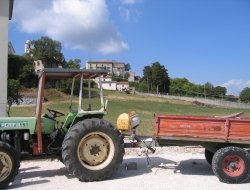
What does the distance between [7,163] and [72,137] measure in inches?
53.1

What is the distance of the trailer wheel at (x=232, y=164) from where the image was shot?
30.2 ft

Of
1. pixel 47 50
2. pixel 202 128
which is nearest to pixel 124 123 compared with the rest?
pixel 202 128

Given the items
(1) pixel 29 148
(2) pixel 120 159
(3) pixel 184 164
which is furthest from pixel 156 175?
(1) pixel 29 148

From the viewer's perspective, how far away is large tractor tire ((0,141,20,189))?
8.47 m

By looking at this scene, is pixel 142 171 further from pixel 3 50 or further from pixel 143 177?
pixel 3 50

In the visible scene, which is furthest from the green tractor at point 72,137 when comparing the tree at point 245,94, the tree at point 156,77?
the tree at point 245,94

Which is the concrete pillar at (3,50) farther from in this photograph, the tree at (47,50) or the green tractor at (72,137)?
the tree at (47,50)

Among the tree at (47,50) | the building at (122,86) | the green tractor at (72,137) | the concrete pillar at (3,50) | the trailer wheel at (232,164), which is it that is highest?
the tree at (47,50)

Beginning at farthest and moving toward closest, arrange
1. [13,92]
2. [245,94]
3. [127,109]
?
[245,94], [127,109], [13,92]

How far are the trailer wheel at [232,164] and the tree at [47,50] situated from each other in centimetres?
9501

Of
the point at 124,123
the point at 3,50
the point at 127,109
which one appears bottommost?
the point at 124,123

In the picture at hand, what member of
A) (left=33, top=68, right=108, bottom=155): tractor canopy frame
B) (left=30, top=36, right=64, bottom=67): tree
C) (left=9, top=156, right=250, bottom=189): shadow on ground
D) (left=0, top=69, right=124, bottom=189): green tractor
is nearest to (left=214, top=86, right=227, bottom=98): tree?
(left=30, top=36, right=64, bottom=67): tree

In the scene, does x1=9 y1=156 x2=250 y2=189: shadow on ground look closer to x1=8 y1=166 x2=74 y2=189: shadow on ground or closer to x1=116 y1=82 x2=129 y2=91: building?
x1=8 y1=166 x2=74 y2=189: shadow on ground

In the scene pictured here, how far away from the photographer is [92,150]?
30.8 ft
